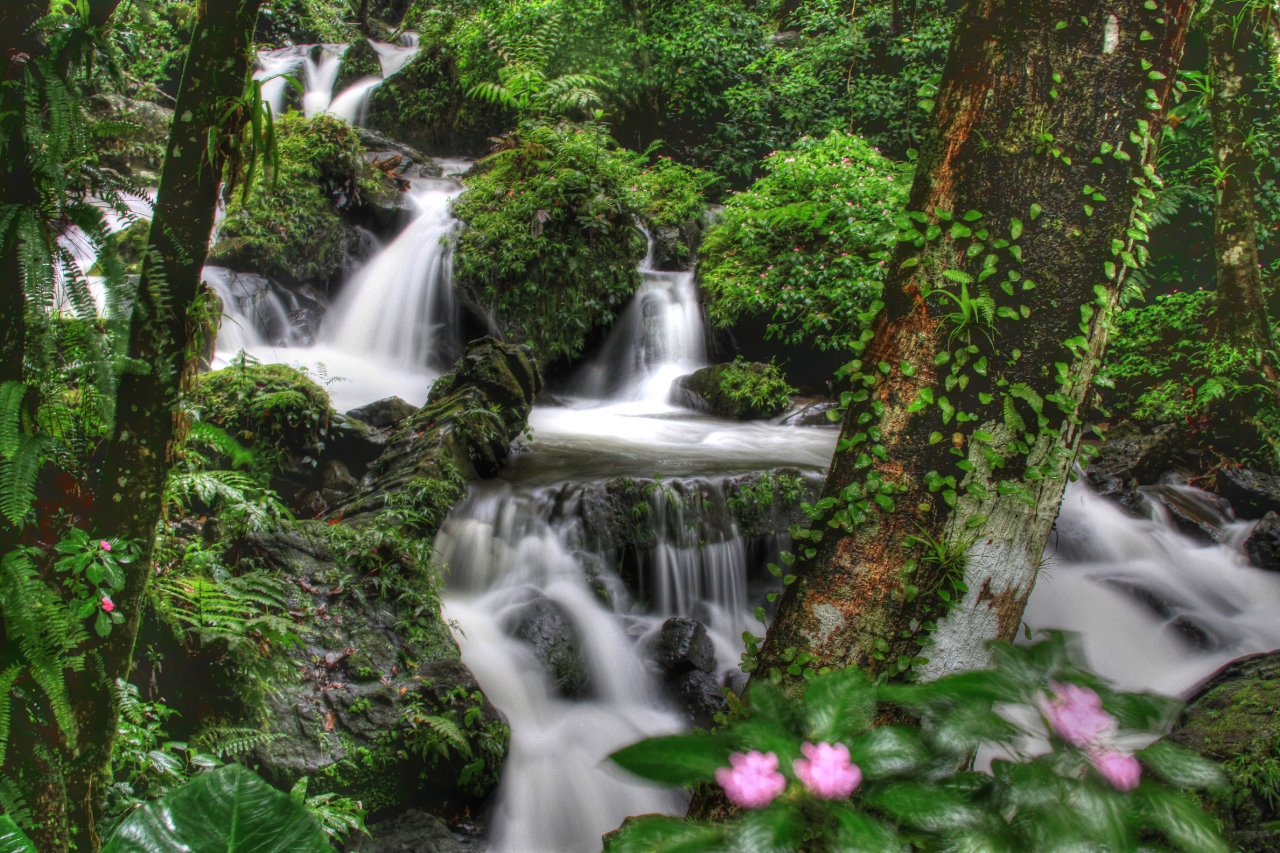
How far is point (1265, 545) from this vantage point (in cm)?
692

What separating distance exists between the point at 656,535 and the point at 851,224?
6.08 m

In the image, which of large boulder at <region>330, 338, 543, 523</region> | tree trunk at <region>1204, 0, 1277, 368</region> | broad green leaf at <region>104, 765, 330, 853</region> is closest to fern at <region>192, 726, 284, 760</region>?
large boulder at <region>330, 338, 543, 523</region>

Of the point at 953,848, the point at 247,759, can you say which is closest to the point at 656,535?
the point at 247,759

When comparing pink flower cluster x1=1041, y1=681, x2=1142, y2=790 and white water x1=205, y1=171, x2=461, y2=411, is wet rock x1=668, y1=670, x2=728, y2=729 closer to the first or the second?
pink flower cluster x1=1041, y1=681, x2=1142, y2=790

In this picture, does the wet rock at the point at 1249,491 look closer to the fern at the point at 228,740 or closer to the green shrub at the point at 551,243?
the green shrub at the point at 551,243

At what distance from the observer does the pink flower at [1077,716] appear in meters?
1.04

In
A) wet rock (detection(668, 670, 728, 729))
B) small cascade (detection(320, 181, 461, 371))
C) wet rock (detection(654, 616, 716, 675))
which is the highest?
small cascade (detection(320, 181, 461, 371))

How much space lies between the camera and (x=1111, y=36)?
183 centimetres

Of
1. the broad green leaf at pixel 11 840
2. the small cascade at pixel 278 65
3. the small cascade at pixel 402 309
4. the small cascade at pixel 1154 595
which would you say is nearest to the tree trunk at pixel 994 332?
the broad green leaf at pixel 11 840

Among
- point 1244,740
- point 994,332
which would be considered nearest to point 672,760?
point 994,332

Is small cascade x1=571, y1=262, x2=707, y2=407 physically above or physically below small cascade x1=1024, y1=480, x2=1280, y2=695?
above

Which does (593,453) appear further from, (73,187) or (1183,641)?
(73,187)

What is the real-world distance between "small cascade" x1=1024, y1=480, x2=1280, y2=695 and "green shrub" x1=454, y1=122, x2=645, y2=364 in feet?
20.5

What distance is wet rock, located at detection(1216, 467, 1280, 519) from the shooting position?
7.78 meters
